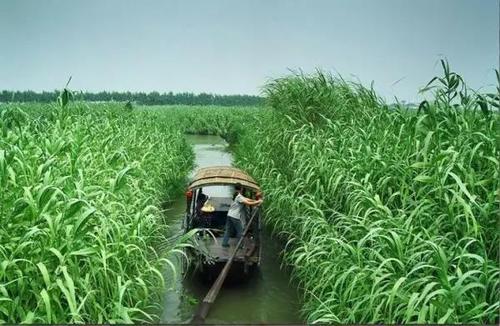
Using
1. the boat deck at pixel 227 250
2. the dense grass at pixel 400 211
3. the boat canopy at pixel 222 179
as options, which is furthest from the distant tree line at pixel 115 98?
the dense grass at pixel 400 211

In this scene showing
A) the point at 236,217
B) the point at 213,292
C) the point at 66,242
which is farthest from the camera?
the point at 236,217

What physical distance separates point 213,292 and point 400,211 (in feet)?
4.87

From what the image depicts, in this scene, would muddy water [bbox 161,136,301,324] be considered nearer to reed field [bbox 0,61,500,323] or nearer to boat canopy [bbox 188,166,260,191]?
reed field [bbox 0,61,500,323]

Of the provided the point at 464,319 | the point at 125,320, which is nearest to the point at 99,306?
the point at 125,320

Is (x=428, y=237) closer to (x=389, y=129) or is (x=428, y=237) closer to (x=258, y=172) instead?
(x=389, y=129)

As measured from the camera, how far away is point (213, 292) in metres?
3.72

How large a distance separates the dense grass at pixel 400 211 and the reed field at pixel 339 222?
11mm

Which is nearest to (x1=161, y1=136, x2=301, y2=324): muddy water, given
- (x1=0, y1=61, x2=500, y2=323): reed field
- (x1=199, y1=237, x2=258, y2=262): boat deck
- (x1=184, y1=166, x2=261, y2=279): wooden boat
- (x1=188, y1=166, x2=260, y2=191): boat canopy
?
(x1=184, y1=166, x2=261, y2=279): wooden boat

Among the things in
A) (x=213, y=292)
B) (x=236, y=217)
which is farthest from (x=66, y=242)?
(x=236, y=217)

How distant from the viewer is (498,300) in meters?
2.46

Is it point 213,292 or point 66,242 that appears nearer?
point 66,242

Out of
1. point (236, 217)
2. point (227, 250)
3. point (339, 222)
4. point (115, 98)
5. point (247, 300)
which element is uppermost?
point (115, 98)

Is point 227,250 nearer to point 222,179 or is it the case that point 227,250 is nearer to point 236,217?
point 236,217

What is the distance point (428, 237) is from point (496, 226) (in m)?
0.38
